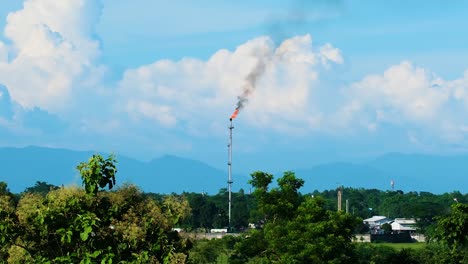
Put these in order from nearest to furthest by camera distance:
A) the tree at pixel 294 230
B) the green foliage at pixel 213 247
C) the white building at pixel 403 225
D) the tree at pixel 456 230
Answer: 1. the tree at pixel 456 230
2. the tree at pixel 294 230
3. the green foliage at pixel 213 247
4. the white building at pixel 403 225

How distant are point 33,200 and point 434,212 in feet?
375

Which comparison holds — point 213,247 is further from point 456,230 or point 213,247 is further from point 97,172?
point 97,172

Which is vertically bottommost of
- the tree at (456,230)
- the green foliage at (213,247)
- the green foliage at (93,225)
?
the green foliage at (93,225)

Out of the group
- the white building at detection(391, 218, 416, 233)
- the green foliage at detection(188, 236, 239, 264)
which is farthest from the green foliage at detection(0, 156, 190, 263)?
the white building at detection(391, 218, 416, 233)

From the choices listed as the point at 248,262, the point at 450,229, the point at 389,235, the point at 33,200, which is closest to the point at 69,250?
the point at 33,200

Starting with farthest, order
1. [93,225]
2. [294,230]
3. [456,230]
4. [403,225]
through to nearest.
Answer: [403,225] < [294,230] < [456,230] < [93,225]

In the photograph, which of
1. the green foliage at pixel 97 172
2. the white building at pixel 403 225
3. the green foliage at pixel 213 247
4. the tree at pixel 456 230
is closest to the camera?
the green foliage at pixel 97 172

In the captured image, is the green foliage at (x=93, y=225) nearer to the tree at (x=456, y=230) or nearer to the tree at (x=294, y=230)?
the tree at (x=456, y=230)

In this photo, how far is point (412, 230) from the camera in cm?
13462

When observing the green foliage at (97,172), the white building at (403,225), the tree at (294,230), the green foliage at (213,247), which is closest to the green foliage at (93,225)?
the green foliage at (97,172)

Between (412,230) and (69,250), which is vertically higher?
(412,230)

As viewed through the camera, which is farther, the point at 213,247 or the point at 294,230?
the point at 213,247

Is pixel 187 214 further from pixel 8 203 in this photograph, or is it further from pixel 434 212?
pixel 434 212

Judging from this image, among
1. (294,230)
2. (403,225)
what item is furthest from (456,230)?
(403,225)
